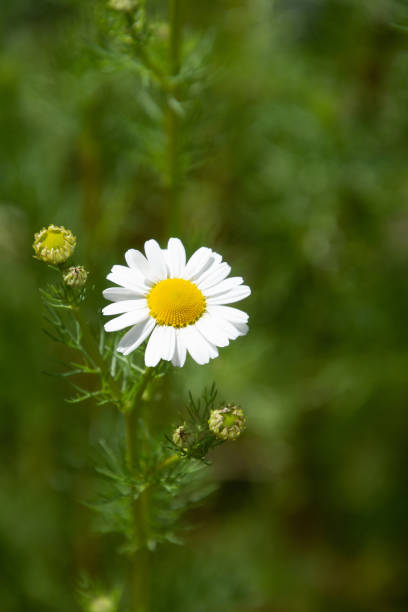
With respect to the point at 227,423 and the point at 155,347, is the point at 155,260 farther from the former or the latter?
the point at 227,423

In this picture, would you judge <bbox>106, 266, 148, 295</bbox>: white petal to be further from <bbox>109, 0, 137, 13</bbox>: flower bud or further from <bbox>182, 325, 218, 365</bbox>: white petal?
<bbox>109, 0, 137, 13</bbox>: flower bud

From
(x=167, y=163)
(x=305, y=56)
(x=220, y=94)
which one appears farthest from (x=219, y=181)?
(x=167, y=163)

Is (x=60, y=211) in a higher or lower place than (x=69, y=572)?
higher

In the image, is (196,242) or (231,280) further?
(196,242)

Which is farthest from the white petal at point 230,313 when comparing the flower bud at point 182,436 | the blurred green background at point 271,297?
the blurred green background at point 271,297

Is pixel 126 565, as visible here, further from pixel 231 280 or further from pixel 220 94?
pixel 220 94

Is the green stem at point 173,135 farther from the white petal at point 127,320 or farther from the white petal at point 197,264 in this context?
the white petal at point 127,320

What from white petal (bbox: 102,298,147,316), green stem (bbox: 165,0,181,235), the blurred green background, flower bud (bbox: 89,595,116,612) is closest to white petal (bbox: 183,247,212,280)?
white petal (bbox: 102,298,147,316)

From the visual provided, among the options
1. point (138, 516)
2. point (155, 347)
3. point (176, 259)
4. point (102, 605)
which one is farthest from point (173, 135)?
point (102, 605)
